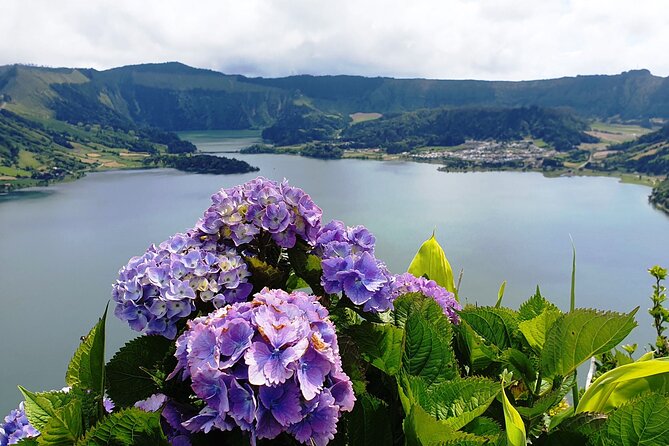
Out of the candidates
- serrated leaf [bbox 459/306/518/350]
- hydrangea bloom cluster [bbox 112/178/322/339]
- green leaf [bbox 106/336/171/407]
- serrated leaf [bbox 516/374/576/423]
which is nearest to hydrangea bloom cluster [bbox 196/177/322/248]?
hydrangea bloom cluster [bbox 112/178/322/339]

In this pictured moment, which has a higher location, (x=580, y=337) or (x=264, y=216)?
(x=264, y=216)

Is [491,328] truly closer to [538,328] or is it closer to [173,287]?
[538,328]

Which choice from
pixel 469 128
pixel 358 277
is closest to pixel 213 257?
pixel 358 277

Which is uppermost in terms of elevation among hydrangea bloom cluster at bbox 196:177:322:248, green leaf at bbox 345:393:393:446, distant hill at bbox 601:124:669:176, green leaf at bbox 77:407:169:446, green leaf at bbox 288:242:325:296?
hydrangea bloom cluster at bbox 196:177:322:248

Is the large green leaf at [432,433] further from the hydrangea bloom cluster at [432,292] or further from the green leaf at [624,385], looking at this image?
the hydrangea bloom cluster at [432,292]

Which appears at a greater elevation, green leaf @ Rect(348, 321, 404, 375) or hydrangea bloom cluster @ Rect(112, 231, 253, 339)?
hydrangea bloom cluster @ Rect(112, 231, 253, 339)

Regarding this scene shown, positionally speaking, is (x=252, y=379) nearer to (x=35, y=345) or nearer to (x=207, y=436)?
(x=207, y=436)

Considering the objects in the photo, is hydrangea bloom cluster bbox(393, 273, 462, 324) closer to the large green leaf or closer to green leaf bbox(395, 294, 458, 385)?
green leaf bbox(395, 294, 458, 385)

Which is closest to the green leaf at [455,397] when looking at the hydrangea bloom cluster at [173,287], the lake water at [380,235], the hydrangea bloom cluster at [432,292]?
the hydrangea bloom cluster at [432,292]

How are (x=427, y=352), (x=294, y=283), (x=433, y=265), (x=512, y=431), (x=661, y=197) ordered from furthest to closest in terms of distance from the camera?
(x=661, y=197) < (x=433, y=265) < (x=294, y=283) < (x=427, y=352) < (x=512, y=431)
